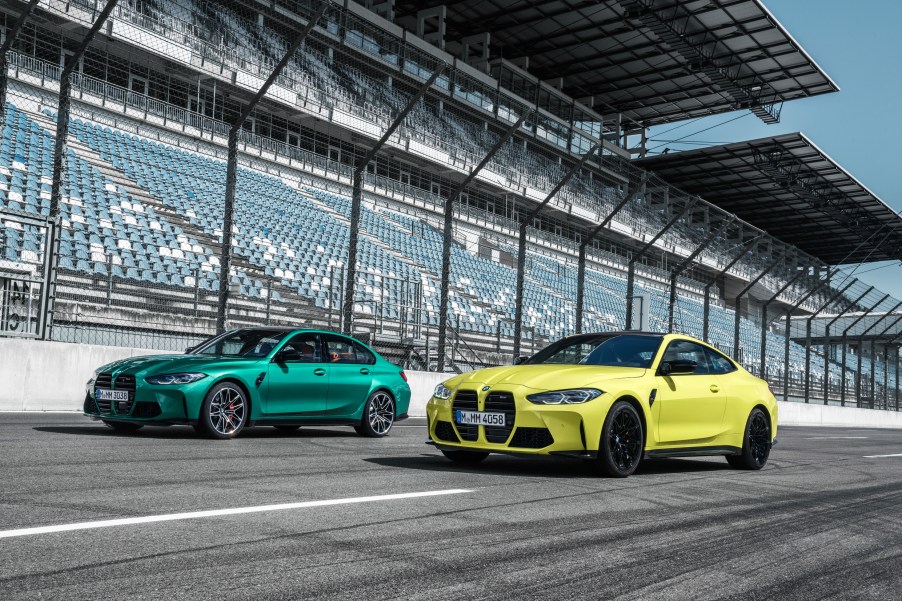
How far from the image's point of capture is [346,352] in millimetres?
11320

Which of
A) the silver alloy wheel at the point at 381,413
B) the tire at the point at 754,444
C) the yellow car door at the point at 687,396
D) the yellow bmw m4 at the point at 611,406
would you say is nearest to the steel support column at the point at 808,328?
the tire at the point at 754,444

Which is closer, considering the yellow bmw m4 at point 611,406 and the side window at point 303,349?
the yellow bmw m4 at point 611,406

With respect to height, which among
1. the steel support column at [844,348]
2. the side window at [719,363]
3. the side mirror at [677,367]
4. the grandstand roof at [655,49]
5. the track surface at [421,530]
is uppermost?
the grandstand roof at [655,49]

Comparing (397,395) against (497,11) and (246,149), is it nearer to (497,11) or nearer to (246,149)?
(246,149)

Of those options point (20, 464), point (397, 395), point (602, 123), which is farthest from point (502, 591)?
point (602, 123)

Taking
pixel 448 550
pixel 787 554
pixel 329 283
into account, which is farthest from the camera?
pixel 329 283

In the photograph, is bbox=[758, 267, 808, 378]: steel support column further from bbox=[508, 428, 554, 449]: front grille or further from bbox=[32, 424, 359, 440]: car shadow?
Answer: bbox=[508, 428, 554, 449]: front grille

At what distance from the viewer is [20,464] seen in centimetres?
675

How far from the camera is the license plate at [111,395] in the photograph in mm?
9477

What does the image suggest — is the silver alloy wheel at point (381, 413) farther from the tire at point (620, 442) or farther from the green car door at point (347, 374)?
the tire at point (620, 442)

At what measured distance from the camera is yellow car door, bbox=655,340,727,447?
8.46 meters

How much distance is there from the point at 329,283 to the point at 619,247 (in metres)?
9.52

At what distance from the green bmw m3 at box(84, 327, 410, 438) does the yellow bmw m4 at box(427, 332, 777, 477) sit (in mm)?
2490

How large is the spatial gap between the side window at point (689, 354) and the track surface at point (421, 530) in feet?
3.36
